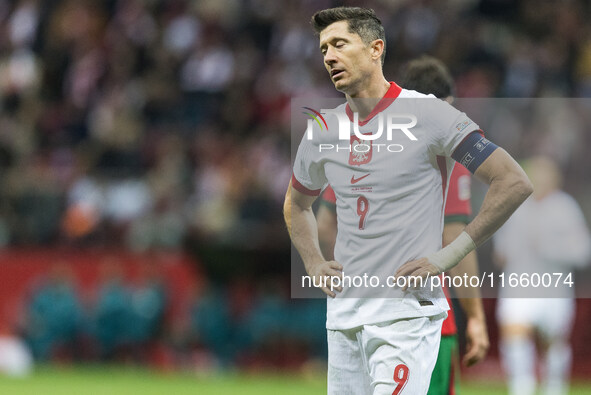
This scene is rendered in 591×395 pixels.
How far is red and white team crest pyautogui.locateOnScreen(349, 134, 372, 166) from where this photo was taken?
4.38 m

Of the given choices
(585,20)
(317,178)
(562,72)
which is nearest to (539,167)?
(562,72)

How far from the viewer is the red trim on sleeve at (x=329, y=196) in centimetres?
487

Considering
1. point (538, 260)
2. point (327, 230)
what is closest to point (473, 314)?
point (327, 230)

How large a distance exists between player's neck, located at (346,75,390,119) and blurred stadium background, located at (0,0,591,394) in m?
7.96

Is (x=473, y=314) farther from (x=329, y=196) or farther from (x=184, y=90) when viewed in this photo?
(x=184, y=90)

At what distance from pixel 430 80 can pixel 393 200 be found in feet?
4.61

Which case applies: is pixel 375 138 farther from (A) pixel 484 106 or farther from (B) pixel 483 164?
(A) pixel 484 106

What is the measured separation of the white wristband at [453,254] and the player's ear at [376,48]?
0.79 meters

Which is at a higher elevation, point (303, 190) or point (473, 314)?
point (303, 190)

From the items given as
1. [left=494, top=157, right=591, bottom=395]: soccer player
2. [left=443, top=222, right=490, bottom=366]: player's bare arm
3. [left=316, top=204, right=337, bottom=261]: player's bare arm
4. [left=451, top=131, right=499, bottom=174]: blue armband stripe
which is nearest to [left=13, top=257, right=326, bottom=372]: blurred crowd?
[left=494, top=157, right=591, bottom=395]: soccer player

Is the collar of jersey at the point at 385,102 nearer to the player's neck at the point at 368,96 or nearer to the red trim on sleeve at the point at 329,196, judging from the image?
the player's neck at the point at 368,96

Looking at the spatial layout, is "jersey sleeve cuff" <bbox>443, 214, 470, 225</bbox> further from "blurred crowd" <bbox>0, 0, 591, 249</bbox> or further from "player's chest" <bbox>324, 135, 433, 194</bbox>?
"blurred crowd" <bbox>0, 0, 591, 249</bbox>

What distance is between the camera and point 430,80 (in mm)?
5582

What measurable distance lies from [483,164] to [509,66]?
10919mm
